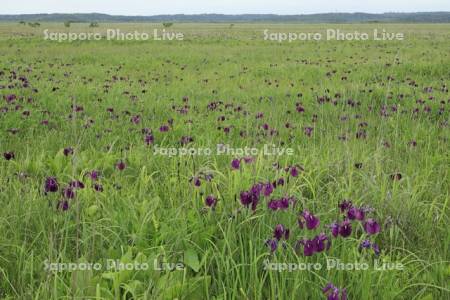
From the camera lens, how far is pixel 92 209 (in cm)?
300

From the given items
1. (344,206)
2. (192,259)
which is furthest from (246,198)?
(344,206)

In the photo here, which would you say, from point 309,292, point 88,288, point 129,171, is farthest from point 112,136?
point 309,292

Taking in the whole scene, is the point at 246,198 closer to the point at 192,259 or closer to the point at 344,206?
the point at 192,259

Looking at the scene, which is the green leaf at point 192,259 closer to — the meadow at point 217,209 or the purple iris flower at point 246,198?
the meadow at point 217,209

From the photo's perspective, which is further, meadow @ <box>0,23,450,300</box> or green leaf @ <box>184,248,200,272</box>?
green leaf @ <box>184,248,200,272</box>

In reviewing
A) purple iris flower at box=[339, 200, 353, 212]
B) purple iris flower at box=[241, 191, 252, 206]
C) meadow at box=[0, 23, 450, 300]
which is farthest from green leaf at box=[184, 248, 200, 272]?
purple iris flower at box=[339, 200, 353, 212]

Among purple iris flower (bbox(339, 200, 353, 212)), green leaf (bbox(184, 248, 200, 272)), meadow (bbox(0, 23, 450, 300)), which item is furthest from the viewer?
purple iris flower (bbox(339, 200, 353, 212))

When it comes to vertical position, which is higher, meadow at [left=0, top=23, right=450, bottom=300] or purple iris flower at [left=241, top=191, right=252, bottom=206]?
purple iris flower at [left=241, top=191, right=252, bottom=206]

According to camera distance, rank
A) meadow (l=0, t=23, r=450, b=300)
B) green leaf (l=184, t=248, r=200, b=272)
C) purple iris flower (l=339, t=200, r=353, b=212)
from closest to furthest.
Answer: meadow (l=0, t=23, r=450, b=300) → green leaf (l=184, t=248, r=200, b=272) → purple iris flower (l=339, t=200, r=353, b=212)

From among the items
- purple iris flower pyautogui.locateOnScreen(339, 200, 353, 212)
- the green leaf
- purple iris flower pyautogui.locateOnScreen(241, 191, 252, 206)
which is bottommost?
the green leaf

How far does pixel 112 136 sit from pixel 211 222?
3034mm

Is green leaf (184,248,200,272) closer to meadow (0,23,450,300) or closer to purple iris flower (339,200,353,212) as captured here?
meadow (0,23,450,300)

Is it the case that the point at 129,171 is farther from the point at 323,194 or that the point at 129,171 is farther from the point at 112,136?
the point at 323,194

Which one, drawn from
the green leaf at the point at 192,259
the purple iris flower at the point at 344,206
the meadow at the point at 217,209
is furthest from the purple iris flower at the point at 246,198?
the purple iris flower at the point at 344,206
